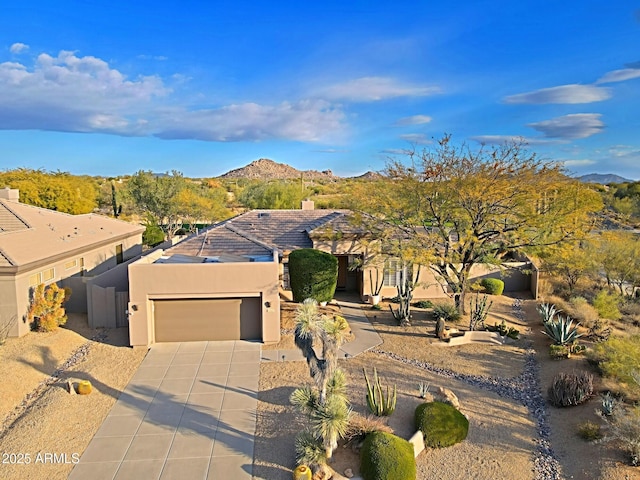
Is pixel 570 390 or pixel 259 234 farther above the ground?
pixel 259 234

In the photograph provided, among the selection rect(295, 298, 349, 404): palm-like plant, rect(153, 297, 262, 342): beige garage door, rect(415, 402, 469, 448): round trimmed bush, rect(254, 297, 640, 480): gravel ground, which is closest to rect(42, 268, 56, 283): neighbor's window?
rect(153, 297, 262, 342): beige garage door

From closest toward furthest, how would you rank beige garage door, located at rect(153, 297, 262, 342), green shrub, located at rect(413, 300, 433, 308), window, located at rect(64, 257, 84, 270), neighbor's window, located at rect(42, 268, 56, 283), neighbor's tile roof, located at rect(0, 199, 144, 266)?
beige garage door, located at rect(153, 297, 262, 342) → neighbor's tile roof, located at rect(0, 199, 144, 266) → neighbor's window, located at rect(42, 268, 56, 283) → window, located at rect(64, 257, 84, 270) → green shrub, located at rect(413, 300, 433, 308)

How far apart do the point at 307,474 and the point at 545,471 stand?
522cm

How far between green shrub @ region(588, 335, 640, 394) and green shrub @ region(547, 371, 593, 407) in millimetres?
753

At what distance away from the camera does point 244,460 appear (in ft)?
33.1

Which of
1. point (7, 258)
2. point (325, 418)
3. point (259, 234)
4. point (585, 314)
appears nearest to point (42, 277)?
point (7, 258)

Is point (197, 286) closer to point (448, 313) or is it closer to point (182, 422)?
point (182, 422)

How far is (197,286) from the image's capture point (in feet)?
55.9

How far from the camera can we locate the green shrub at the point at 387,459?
9047mm

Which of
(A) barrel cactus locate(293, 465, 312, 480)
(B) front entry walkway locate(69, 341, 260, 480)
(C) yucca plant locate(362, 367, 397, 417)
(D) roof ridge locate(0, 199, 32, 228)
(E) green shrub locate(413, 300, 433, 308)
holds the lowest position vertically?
(B) front entry walkway locate(69, 341, 260, 480)

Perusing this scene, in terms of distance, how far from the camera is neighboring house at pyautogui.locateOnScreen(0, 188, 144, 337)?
1667cm

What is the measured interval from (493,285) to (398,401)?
1369cm

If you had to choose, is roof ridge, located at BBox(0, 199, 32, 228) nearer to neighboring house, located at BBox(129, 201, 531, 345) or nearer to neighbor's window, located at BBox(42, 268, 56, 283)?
neighbor's window, located at BBox(42, 268, 56, 283)

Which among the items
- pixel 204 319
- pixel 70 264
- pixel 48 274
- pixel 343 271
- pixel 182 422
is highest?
pixel 70 264
